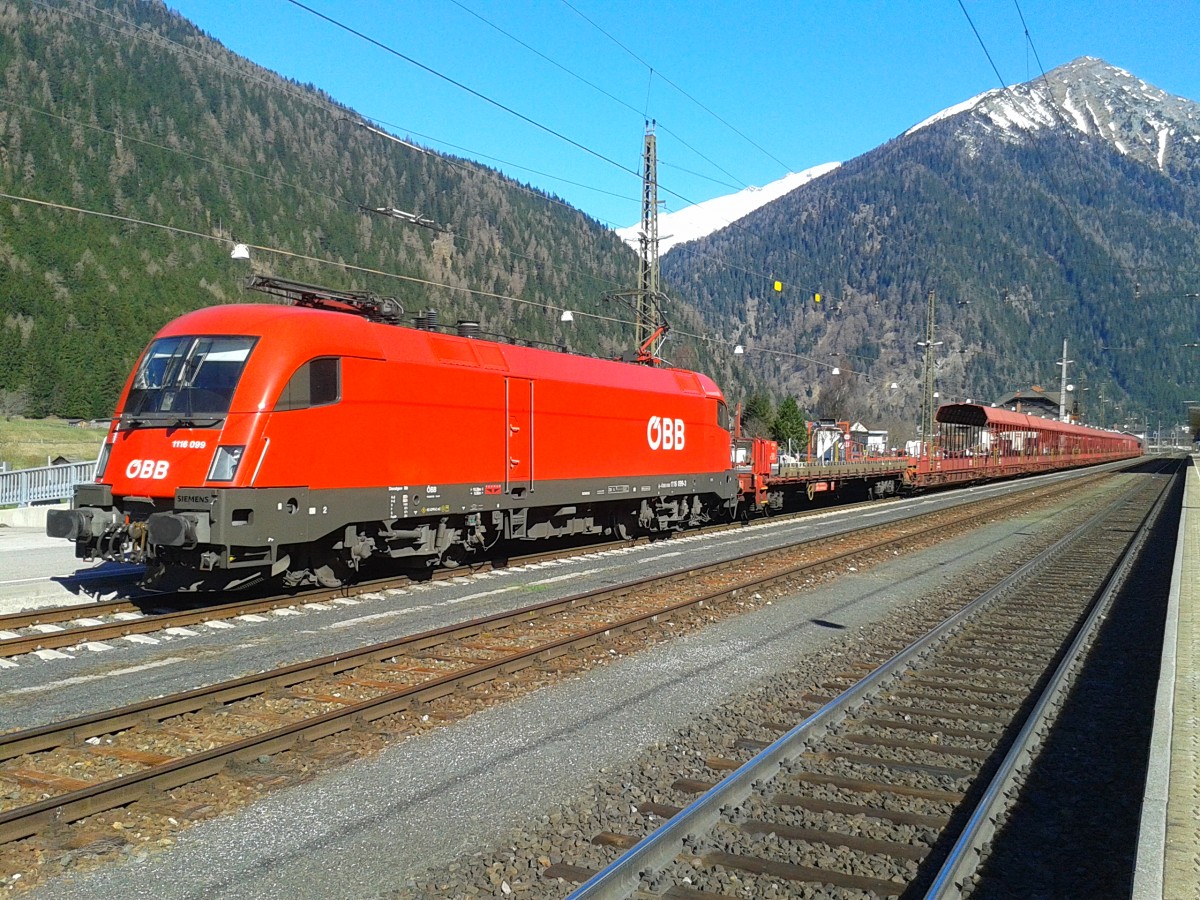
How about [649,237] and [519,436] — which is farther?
[649,237]

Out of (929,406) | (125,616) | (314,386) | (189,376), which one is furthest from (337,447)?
(929,406)

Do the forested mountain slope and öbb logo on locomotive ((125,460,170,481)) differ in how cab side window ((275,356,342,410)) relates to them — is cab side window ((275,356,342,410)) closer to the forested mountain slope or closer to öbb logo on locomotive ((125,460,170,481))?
öbb logo on locomotive ((125,460,170,481))

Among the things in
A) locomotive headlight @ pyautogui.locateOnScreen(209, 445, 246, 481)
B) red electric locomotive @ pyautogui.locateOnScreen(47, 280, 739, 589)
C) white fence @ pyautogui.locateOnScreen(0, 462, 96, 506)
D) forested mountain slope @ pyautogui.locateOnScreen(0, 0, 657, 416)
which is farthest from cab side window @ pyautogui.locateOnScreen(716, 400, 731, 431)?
forested mountain slope @ pyautogui.locateOnScreen(0, 0, 657, 416)

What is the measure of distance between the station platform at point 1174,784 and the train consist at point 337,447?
351 inches

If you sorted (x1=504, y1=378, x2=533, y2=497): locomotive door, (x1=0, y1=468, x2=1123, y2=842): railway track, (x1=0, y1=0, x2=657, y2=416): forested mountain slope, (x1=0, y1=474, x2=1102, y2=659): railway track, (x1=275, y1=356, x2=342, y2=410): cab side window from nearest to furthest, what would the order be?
(x1=0, y1=468, x2=1123, y2=842): railway track → (x1=0, y1=474, x2=1102, y2=659): railway track → (x1=275, y1=356, x2=342, y2=410): cab side window → (x1=504, y1=378, x2=533, y2=497): locomotive door → (x1=0, y1=0, x2=657, y2=416): forested mountain slope

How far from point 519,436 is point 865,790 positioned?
9944 millimetres

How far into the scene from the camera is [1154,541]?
2192 cm

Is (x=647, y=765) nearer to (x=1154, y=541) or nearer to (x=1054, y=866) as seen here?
(x=1054, y=866)

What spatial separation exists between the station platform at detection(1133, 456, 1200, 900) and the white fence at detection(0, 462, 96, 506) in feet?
75.1

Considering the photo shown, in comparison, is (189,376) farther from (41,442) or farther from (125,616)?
(41,442)

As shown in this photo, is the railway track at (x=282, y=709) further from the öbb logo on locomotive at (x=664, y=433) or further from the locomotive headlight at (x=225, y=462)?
the öbb logo on locomotive at (x=664, y=433)

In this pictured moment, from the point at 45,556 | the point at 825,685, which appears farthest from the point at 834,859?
the point at 45,556

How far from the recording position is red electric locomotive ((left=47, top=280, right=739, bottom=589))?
1068cm

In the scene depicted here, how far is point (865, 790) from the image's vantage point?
232 inches
